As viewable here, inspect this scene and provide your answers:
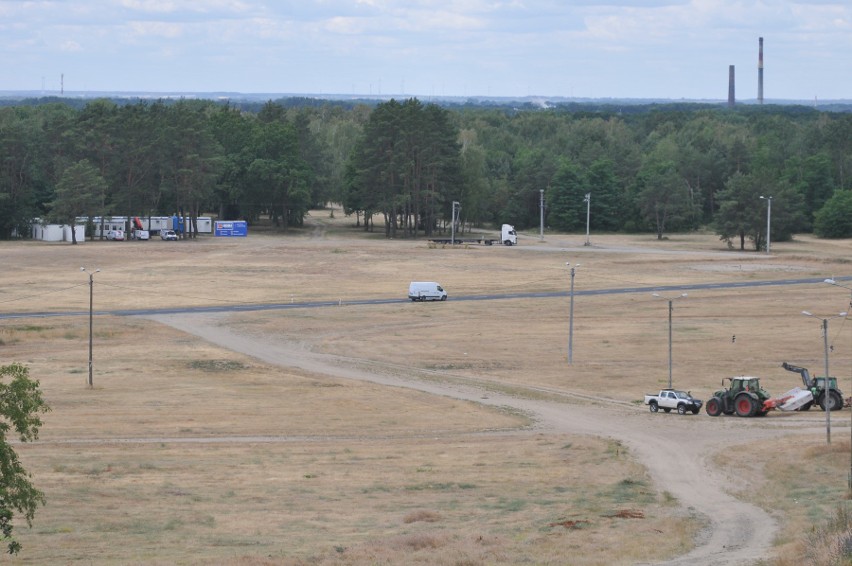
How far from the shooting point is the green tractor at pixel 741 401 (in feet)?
168

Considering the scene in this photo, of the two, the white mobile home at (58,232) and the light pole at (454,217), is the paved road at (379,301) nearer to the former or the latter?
the light pole at (454,217)

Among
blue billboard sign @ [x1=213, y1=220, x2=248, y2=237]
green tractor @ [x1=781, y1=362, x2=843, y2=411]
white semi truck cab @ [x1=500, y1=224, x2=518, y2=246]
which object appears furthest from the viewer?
blue billboard sign @ [x1=213, y1=220, x2=248, y2=237]

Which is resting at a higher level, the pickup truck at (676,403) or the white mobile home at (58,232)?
the white mobile home at (58,232)

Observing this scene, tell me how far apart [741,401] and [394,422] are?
48.6 feet

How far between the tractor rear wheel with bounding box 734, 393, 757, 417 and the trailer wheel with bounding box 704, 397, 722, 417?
67 centimetres

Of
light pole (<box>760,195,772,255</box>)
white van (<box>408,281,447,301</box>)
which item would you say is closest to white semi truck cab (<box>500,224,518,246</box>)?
light pole (<box>760,195,772,255</box>)

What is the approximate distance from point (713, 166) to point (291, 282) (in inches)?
4075

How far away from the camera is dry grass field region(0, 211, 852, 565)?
31.9 meters

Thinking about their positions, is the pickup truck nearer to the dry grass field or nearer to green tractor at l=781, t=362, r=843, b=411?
the dry grass field

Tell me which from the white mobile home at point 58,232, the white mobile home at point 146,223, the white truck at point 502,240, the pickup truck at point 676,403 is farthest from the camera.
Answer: the white mobile home at point 146,223

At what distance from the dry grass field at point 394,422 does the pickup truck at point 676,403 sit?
0.59 m

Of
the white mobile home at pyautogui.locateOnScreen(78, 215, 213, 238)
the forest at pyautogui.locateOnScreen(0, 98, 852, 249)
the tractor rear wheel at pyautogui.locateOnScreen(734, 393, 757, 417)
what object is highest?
the forest at pyautogui.locateOnScreen(0, 98, 852, 249)

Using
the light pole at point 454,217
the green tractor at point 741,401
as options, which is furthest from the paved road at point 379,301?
the green tractor at point 741,401

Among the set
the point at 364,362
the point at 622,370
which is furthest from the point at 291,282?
the point at 622,370
